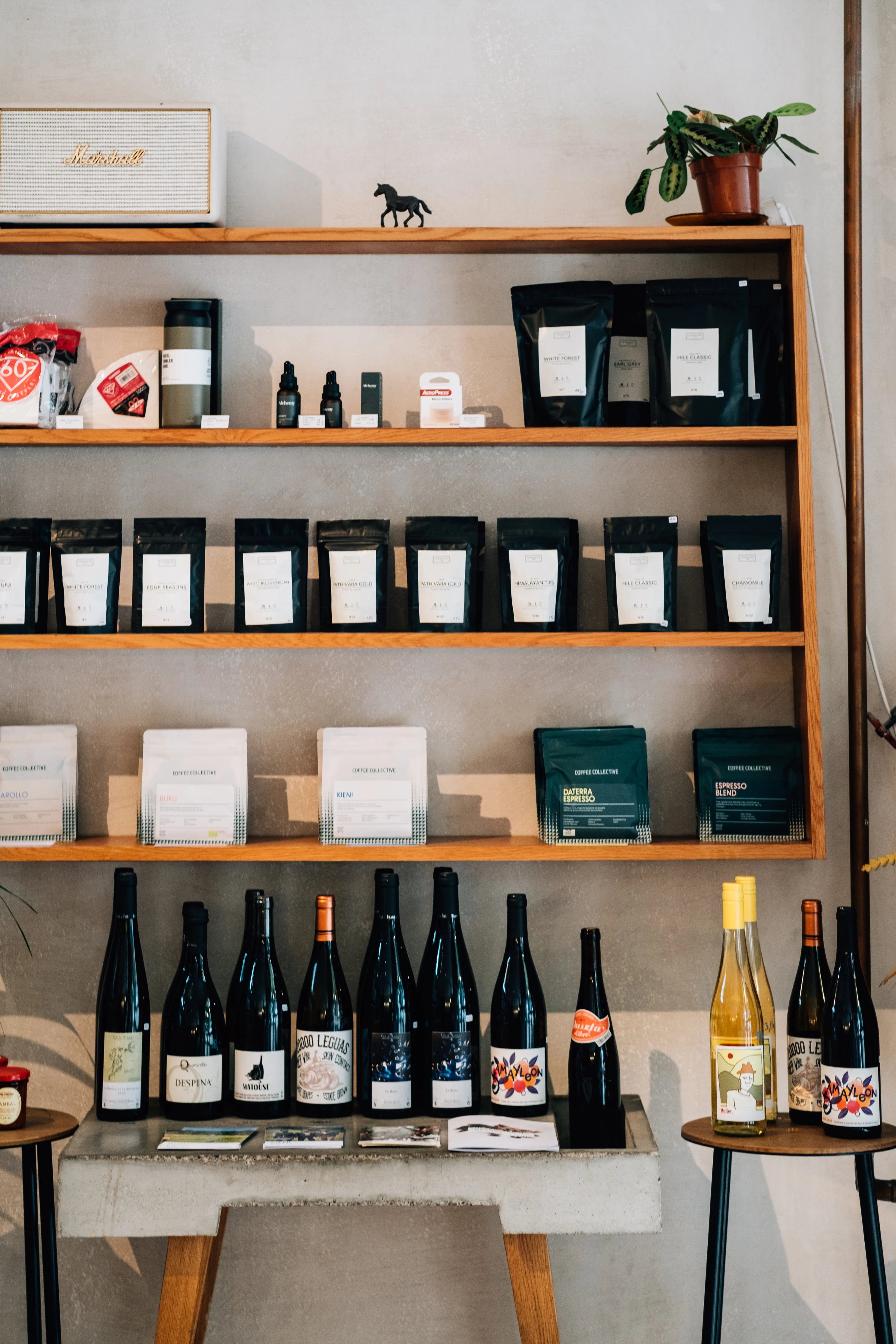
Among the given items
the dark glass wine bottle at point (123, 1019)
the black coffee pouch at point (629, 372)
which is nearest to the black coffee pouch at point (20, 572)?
the dark glass wine bottle at point (123, 1019)

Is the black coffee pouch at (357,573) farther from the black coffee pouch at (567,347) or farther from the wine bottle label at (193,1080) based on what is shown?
the wine bottle label at (193,1080)

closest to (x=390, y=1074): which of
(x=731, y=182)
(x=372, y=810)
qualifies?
(x=372, y=810)

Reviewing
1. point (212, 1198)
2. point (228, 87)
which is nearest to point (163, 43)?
point (228, 87)

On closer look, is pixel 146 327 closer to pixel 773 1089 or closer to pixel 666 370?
pixel 666 370

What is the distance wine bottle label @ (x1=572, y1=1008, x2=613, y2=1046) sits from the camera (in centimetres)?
209

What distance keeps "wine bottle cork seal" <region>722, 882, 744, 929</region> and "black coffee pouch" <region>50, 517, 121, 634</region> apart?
121cm

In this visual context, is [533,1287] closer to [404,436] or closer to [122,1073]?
[122,1073]

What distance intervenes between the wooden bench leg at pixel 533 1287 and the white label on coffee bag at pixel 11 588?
139 cm

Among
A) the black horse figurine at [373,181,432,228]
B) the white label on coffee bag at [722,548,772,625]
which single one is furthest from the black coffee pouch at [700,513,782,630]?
the black horse figurine at [373,181,432,228]

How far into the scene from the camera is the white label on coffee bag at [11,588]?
2.21 meters

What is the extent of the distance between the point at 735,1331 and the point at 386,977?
0.99 meters

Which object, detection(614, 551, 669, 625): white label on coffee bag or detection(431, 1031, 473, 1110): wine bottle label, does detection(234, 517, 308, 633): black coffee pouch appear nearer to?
detection(614, 551, 669, 625): white label on coffee bag

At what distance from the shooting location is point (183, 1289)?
6.20ft

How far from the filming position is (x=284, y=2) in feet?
8.02
